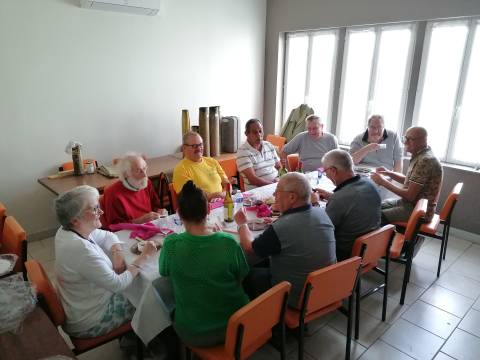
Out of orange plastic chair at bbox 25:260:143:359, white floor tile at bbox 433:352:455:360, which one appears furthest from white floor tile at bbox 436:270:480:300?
orange plastic chair at bbox 25:260:143:359

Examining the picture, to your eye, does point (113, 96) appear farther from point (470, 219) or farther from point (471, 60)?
point (470, 219)

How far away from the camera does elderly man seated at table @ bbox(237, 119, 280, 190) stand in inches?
129

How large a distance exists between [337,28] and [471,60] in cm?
165

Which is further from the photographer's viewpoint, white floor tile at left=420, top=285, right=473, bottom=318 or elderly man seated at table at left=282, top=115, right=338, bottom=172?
elderly man seated at table at left=282, top=115, right=338, bottom=172

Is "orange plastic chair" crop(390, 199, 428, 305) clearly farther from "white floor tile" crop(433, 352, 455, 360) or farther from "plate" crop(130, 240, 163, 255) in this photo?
"plate" crop(130, 240, 163, 255)

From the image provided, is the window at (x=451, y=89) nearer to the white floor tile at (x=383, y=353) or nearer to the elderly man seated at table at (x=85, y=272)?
the white floor tile at (x=383, y=353)

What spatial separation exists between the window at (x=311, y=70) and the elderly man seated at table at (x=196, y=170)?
2541mm

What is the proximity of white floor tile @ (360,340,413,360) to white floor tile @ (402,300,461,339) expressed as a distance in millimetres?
364

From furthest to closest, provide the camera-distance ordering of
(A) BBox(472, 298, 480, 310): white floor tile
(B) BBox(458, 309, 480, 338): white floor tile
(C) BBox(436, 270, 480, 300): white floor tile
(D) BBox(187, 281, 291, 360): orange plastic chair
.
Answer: (C) BBox(436, 270, 480, 300): white floor tile < (A) BBox(472, 298, 480, 310): white floor tile < (B) BBox(458, 309, 480, 338): white floor tile < (D) BBox(187, 281, 291, 360): orange plastic chair

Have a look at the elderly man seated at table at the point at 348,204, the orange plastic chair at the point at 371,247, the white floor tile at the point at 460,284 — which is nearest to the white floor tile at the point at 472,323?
the white floor tile at the point at 460,284

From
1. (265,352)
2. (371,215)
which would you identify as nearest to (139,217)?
(265,352)

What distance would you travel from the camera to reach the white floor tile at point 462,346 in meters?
2.09

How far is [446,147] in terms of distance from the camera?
3805 millimetres

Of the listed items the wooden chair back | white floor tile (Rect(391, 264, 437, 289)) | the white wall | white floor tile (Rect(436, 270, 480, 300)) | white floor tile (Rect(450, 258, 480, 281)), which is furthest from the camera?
the white wall
